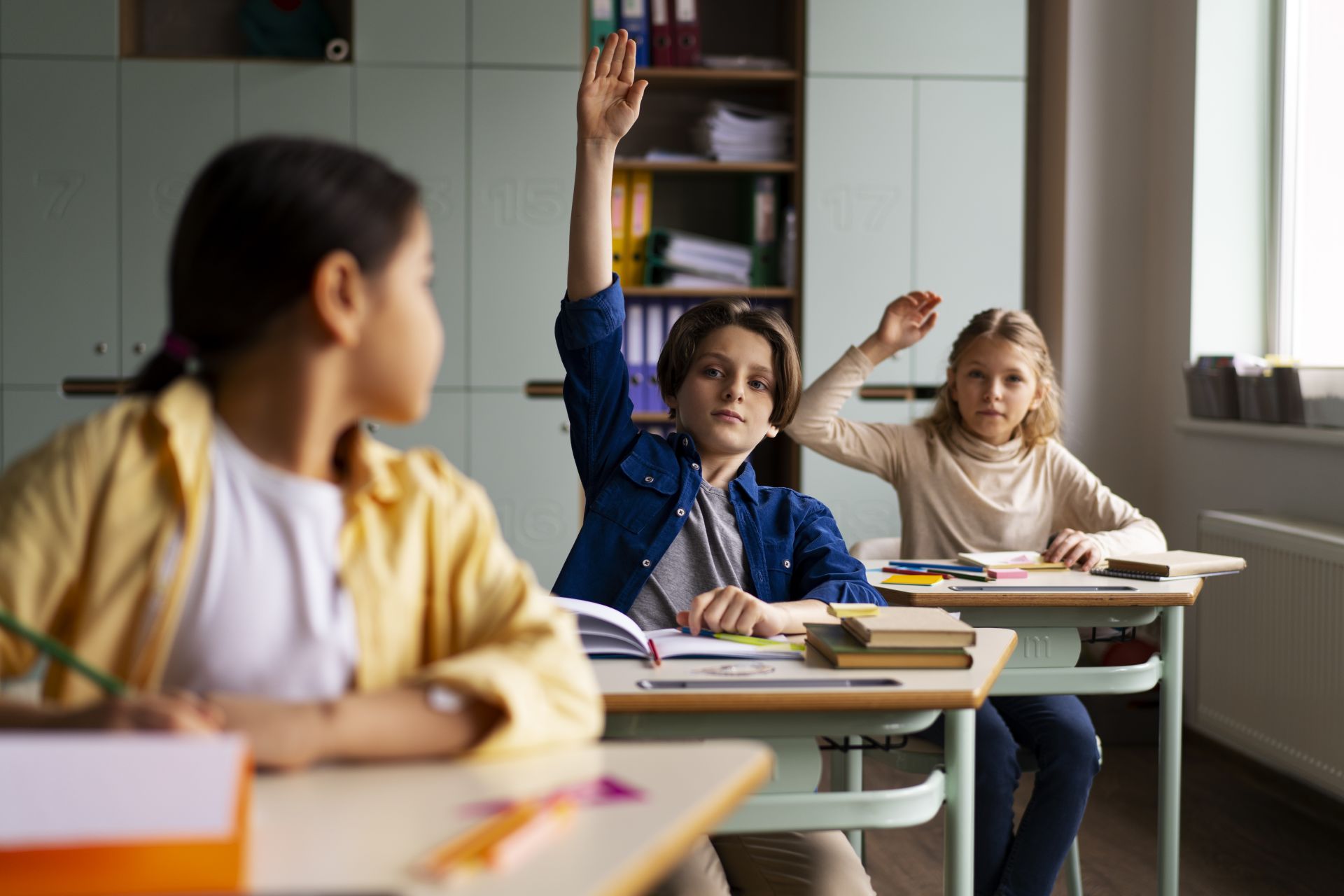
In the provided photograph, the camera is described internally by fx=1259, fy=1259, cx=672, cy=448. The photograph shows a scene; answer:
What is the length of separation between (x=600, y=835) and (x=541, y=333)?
125 inches

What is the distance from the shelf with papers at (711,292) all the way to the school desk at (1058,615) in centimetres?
187

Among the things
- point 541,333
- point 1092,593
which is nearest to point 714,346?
point 1092,593

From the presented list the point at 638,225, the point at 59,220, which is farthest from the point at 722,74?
the point at 59,220

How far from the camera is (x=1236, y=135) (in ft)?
12.6

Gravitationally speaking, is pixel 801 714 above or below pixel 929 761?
above

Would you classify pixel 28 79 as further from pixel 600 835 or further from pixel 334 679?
pixel 600 835

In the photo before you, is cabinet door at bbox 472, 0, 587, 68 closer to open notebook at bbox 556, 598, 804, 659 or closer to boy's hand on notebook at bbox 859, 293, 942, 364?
boy's hand on notebook at bbox 859, 293, 942, 364

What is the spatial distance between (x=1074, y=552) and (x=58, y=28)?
322cm

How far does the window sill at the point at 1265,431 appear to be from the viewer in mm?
3150

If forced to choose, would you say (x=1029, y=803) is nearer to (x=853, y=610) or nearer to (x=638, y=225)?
(x=853, y=610)

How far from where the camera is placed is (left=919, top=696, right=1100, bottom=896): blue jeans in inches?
85.2

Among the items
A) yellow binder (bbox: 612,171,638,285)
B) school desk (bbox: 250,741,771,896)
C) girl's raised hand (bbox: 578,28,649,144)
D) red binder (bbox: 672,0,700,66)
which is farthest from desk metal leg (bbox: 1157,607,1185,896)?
red binder (bbox: 672,0,700,66)

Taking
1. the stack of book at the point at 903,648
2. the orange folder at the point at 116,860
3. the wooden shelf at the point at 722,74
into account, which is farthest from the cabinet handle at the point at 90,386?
the orange folder at the point at 116,860

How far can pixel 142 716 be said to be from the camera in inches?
30.3
